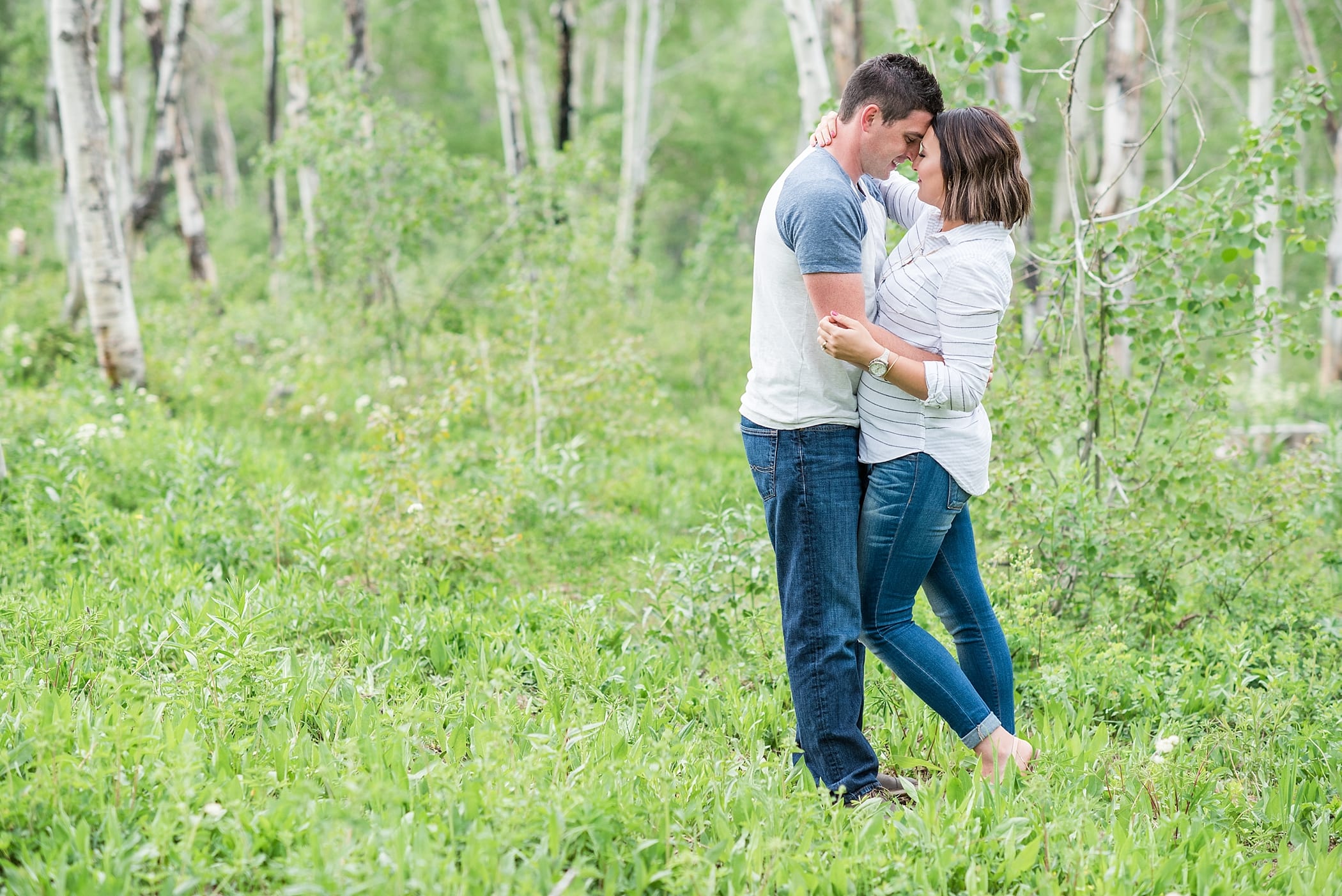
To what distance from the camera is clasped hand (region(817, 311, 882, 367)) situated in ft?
8.11

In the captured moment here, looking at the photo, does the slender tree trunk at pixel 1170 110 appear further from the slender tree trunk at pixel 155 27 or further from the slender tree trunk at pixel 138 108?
the slender tree trunk at pixel 138 108

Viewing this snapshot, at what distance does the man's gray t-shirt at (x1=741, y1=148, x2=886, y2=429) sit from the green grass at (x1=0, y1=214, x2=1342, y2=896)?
992 mm

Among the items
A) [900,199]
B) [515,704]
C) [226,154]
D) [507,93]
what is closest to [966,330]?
[900,199]

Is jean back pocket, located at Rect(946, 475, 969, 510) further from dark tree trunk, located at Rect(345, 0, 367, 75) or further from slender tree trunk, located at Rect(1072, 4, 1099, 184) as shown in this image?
dark tree trunk, located at Rect(345, 0, 367, 75)

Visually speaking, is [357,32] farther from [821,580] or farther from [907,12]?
[821,580]

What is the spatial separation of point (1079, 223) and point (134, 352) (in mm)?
6790

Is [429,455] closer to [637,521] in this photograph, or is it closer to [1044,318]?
[637,521]

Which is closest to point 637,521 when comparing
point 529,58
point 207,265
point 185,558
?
point 185,558

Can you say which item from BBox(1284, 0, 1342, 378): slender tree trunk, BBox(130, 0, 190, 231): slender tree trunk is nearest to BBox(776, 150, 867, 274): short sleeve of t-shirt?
BBox(1284, 0, 1342, 378): slender tree trunk

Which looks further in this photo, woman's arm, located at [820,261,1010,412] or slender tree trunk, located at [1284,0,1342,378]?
slender tree trunk, located at [1284,0,1342,378]

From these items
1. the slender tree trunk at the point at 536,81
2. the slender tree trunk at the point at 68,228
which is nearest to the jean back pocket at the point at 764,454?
the slender tree trunk at the point at 68,228

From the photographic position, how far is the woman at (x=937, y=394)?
2.60 m

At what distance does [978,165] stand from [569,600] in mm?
2561

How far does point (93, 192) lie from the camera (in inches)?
287
